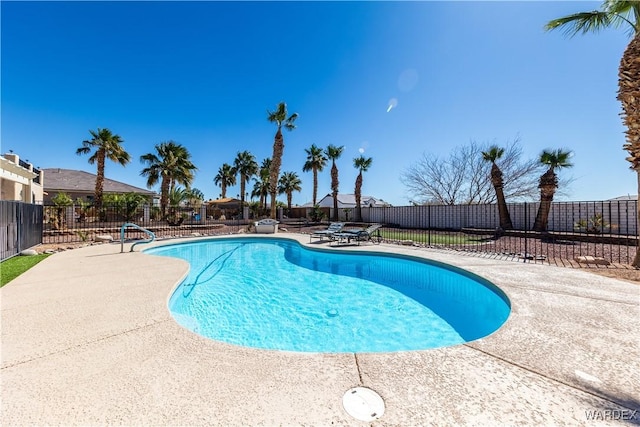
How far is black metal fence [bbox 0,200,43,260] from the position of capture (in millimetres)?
6875

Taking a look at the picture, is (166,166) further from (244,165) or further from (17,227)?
(17,227)

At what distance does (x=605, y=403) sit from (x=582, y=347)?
1.06 m

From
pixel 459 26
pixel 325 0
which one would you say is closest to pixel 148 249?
pixel 325 0

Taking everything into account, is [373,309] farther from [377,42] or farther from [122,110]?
[122,110]

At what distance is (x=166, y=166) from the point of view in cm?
2052

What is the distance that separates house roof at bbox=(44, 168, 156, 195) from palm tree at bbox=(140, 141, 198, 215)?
718 cm

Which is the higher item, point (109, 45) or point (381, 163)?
point (109, 45)

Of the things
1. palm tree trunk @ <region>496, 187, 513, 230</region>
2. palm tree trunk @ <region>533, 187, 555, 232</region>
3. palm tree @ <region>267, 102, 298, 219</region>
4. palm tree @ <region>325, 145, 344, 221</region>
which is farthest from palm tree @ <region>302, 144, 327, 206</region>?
palm tree trunk @ <region>533, 187, 555, 232</region>

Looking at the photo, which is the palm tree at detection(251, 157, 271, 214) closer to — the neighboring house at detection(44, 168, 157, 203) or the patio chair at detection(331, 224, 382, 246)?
the neighboring house at detection(44, 168, 157, 203)

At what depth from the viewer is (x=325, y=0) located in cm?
978

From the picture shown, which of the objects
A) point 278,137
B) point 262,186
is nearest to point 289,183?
point 262,186

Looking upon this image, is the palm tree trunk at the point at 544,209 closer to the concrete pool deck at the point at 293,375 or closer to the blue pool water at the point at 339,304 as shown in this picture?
the blue pool water at the point at 339,304

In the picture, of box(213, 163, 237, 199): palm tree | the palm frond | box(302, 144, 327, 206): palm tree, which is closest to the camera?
the palm frond

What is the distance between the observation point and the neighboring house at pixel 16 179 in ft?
39.9
